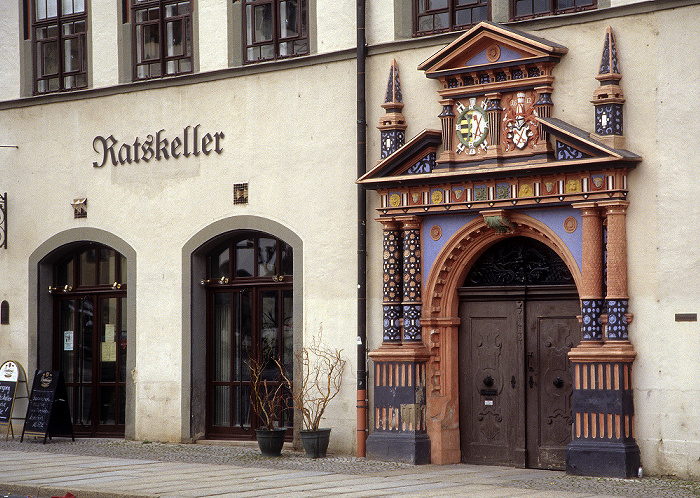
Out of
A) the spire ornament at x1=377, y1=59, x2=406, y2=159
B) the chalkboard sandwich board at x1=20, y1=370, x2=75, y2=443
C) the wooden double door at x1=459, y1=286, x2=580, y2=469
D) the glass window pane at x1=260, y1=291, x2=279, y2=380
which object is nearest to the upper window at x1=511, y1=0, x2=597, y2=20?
the spire ornament at x1=377, y1=59, x2=406, y2=159

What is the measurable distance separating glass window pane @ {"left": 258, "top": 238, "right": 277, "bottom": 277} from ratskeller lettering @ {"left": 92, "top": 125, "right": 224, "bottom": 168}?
4.68 ft

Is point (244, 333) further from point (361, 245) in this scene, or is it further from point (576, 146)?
point (576, 146)

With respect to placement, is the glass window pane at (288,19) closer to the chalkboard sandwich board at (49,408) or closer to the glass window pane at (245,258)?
the glass window pane at (245,258)

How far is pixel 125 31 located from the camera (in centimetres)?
1672

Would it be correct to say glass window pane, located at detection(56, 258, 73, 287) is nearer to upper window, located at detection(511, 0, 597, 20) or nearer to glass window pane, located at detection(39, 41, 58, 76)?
glass window pane, located at detection(39, 41, 58, 76)

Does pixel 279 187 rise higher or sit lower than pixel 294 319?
higher

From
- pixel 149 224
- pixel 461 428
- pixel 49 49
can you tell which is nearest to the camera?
pixel 461 428

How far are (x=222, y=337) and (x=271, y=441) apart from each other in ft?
8.00

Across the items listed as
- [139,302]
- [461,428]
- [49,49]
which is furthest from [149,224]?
[461,428]

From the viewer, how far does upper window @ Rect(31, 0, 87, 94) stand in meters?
17.2

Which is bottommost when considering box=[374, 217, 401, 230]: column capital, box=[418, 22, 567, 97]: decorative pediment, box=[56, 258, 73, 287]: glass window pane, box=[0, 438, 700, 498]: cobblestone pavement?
box=[0, 438, 700, 498]: cobblestone pavement

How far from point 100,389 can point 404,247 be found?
5.86m

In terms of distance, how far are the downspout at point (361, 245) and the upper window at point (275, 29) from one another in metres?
1.04

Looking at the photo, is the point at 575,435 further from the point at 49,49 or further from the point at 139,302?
the point at 49,49
